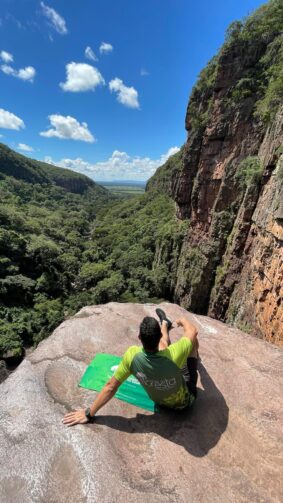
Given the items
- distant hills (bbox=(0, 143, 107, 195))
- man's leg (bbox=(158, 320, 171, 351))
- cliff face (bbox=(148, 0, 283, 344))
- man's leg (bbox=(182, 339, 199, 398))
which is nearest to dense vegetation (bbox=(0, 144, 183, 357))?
cliff face (bbox=(148, 0, 283, 344))

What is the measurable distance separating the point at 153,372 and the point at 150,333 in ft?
1.63

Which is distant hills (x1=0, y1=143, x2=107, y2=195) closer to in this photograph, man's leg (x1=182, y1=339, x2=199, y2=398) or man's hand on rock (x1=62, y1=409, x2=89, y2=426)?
man's hand on rock (x1=62, y1=409, x2=89, y2=426)

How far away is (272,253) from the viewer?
31.5ft

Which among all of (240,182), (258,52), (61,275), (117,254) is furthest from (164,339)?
(117,254)

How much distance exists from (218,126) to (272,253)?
46.0 feet

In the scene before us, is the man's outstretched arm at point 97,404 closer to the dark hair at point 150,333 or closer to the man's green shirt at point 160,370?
the man's green shirt at point 160,370

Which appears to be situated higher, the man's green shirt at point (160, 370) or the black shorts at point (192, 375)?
the man's green shirt at point (160, 370)

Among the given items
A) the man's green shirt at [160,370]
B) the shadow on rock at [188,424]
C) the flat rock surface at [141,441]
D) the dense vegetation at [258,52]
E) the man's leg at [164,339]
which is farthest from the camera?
the dense vegetation at [258,52]

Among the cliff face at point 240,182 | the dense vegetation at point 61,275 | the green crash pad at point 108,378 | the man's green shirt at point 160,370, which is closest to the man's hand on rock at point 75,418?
the green crash pad at point 108,378

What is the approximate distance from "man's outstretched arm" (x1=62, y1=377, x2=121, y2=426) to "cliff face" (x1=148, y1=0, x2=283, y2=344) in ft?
22.5

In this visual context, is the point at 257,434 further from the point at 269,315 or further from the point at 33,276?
the point at 33,276

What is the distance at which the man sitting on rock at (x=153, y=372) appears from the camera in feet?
9.04

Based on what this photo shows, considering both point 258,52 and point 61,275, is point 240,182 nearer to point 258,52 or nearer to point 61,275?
point 258,52

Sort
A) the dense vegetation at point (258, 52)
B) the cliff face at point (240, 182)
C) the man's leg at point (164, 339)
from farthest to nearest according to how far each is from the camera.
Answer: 1. the dense vegetation at point (258, 52)
2. the cliff face at point (240, 182)
3. the man's leg at point (164, 339)
